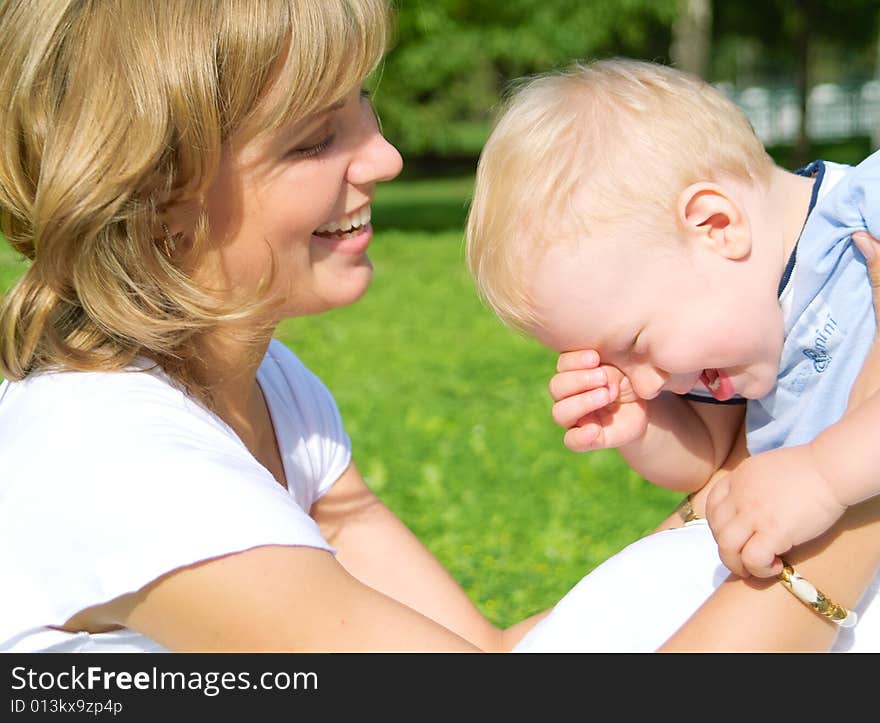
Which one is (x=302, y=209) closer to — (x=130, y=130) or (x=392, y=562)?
(x=130, y=130)

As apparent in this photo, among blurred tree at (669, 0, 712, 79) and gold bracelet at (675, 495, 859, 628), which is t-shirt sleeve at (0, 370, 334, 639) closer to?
gold bracelet at (675, 495, 859, 628)

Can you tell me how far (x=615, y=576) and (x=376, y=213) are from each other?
67.5ft

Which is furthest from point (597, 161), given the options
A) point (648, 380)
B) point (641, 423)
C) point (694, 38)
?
point (694, 38)

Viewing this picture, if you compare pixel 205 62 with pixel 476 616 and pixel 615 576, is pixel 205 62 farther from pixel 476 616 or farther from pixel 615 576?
pixel 476 616

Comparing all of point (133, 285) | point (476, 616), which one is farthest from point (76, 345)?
point (476, 616)

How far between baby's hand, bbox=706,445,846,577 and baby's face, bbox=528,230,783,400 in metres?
0.42

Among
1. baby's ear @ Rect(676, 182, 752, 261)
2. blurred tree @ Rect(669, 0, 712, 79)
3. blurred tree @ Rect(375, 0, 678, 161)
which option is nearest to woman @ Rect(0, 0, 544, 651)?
baby's ear @ Rect(676, 182, 752, 261)

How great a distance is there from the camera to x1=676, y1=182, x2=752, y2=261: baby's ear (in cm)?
232

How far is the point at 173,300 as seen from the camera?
249 cm

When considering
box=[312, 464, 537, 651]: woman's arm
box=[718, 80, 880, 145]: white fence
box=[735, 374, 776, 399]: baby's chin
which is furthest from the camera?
box=[718, 80, 880, 145]: white fence

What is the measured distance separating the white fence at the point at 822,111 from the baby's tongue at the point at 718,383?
38.4 m

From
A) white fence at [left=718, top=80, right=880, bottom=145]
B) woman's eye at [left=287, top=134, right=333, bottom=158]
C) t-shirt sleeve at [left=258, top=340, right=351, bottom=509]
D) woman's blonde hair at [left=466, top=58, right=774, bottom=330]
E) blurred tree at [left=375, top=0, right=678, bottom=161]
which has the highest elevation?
woman's blonde hair at [left=466, top=58, right=774, bottom=330]

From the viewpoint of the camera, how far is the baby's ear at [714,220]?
232 cm

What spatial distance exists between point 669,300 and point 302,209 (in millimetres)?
801
